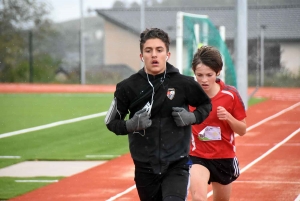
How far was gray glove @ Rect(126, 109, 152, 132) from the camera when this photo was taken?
5219 millimetres

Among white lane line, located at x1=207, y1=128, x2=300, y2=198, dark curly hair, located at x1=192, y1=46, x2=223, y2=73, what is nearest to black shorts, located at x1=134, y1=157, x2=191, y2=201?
dark curly hair, located at x1=192, y1=46, x2=223, y2=73

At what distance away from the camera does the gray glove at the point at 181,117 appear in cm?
538

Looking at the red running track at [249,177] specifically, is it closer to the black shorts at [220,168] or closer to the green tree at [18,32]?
the black shorts at [220,168]

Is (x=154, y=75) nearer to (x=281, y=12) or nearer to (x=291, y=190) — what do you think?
(x=291, y=190)

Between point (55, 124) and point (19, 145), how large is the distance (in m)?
4.12

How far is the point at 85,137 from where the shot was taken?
1661 centimetres

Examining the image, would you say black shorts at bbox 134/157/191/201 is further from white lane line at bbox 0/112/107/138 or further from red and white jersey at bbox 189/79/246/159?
white lane line at bbox 0/112/107/138

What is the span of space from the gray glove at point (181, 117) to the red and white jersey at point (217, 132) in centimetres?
111

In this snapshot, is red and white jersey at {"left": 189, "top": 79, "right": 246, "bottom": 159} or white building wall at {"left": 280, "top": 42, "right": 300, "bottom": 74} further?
A: white building wall at {"left": 280, "top": 42, "right": 300, "bottom": 74}

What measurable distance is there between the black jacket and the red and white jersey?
3.19 feet

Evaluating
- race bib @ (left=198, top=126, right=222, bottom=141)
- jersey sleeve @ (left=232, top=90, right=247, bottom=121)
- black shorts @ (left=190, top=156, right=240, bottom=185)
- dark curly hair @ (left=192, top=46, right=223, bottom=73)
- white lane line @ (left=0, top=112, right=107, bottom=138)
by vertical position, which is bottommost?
white lane line @ (left=0, top=112, right=107, bottom=138)

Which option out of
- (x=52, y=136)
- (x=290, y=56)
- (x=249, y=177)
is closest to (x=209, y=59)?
(x=249, y=177)

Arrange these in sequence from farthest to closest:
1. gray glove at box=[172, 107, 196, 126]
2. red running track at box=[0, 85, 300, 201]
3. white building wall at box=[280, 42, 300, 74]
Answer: white building wall at box=[280, 42, 300, 74] → red running track at box=[0, 85, 300, 201] → gray glove at box=[172, 107, 196, 126]

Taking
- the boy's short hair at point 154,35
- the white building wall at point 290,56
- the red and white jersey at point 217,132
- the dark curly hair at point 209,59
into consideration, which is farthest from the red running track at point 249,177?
the white building wall at point 290,56
